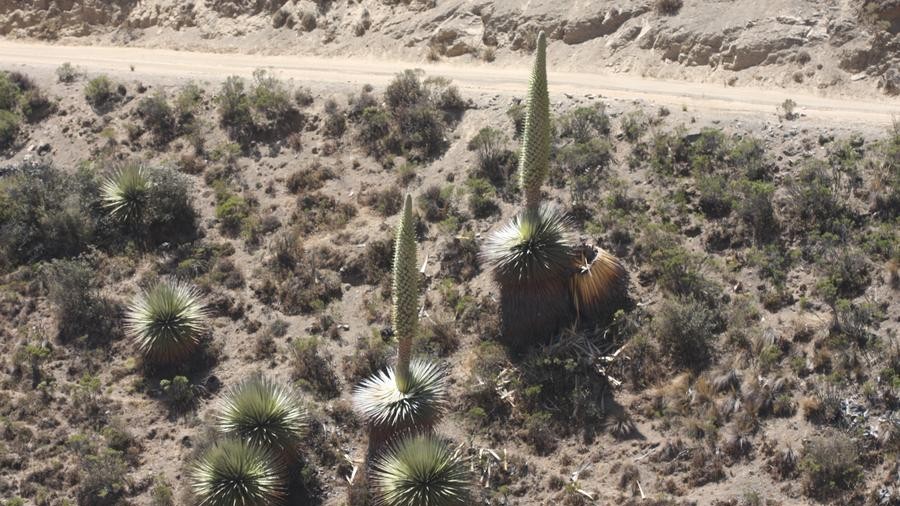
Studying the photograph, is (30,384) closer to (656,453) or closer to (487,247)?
(487,247)

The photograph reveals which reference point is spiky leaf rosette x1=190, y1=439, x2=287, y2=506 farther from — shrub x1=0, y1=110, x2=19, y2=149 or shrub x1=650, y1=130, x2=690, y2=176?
shrub x1=0, y1=110, x2=19, y2=149

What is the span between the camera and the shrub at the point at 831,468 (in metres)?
23.0

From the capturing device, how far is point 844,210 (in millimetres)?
28094

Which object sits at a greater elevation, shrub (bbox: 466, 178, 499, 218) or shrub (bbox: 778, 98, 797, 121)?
shrub (bbox: 778, 98, 797, 121)

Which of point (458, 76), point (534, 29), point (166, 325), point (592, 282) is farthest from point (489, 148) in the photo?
point (166, 325)

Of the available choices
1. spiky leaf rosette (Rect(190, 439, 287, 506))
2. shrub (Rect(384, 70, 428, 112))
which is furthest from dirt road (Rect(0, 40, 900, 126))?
spiky leaf rosette (Rect(190, 439, 287, 506))

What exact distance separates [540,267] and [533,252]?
36 cm

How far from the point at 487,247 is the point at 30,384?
1107 cm

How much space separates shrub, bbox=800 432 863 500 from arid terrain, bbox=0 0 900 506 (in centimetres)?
6

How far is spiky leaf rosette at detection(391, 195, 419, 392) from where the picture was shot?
23562 millimetres

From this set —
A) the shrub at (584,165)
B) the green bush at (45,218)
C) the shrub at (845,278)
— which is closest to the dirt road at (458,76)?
the shrub at (584,165)

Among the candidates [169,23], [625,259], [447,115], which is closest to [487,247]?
[625,259]

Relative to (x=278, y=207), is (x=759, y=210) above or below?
above

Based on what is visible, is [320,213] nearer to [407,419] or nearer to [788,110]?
[407,419]
